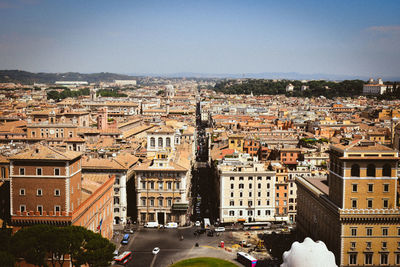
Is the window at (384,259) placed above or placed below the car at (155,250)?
above

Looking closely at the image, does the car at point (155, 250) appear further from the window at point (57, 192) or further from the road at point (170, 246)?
the window at point (57, 192)

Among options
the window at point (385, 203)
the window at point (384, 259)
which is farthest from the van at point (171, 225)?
the window at point (385, 203)

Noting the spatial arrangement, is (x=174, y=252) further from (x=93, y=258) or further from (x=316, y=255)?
(x=316, y=255)

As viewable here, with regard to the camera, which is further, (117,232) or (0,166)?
(117,232)

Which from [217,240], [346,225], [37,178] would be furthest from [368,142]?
[37,178]

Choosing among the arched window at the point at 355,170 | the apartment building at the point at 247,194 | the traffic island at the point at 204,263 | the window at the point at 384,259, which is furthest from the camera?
the apartment building at the point at 247,194

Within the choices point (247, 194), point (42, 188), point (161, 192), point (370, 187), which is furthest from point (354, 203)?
point (42, 188)
